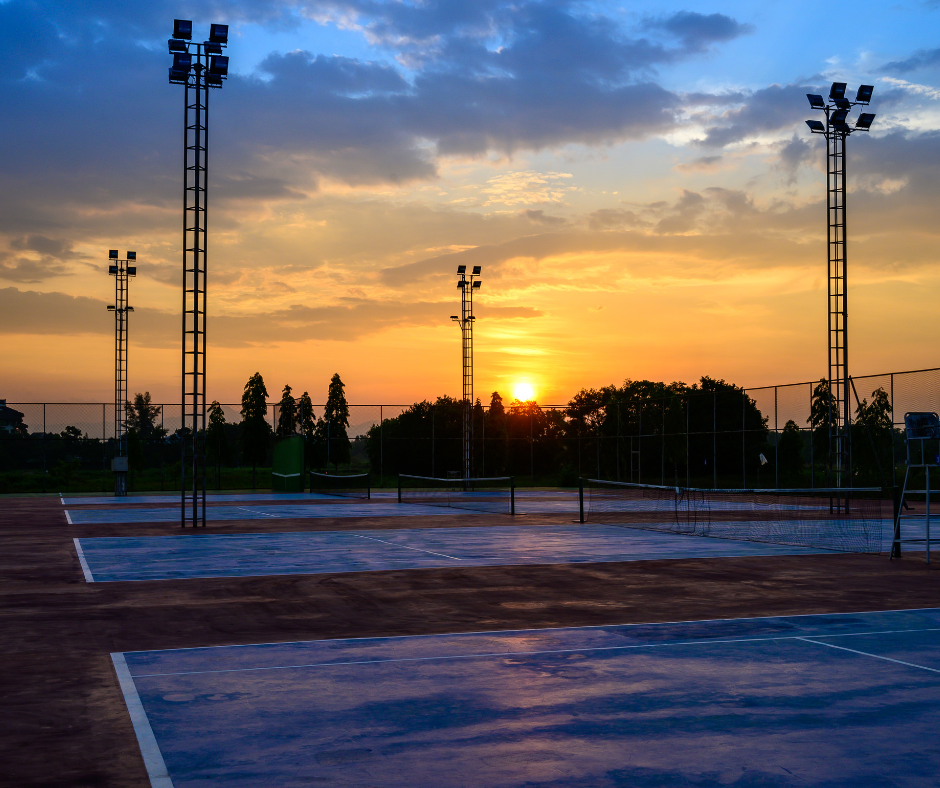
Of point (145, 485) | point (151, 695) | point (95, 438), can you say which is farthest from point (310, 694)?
point (145, 485)

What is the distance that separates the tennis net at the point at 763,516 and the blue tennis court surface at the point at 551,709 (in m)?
12.0

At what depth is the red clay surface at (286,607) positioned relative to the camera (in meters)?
6.58

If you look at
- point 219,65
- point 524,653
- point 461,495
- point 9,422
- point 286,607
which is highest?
point 219,65

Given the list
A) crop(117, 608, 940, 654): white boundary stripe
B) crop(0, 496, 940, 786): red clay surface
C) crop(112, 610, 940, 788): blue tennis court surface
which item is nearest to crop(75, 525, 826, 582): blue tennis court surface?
crop(0, 496, 940, 786): red clay surface

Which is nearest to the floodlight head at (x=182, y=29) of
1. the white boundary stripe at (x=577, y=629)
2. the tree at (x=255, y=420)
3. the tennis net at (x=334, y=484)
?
the white boundary stripe at (x=577, y=629)

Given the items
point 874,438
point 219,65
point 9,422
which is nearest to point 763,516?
point 874,438

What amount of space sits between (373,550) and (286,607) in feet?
24.6

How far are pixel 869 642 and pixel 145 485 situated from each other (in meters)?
55.5

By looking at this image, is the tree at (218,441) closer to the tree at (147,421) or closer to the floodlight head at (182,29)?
the tree at (147,421)

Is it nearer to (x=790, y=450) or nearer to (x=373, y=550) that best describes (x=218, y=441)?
(x=790, y=450)

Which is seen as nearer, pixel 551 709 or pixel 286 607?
pixel 551 709

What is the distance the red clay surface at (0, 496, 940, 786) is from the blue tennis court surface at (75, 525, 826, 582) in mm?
908

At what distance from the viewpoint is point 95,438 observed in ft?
176

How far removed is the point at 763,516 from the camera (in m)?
31.2
